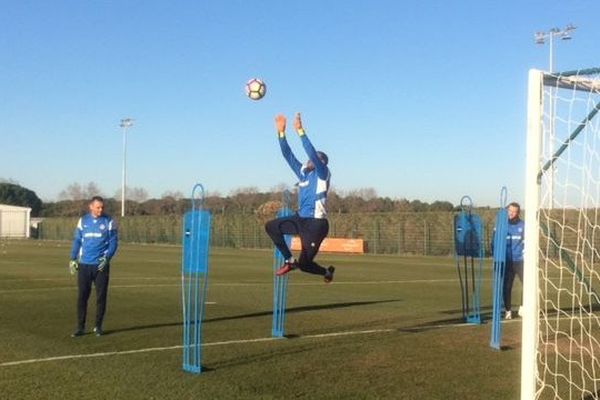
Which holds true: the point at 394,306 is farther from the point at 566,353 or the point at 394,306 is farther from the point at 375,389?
the point at 375,389

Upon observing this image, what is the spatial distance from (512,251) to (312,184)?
22.3 ft

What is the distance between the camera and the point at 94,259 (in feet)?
42.4

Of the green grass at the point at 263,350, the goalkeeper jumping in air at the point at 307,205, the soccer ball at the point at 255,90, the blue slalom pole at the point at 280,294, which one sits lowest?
the green grass at the point at 263,350

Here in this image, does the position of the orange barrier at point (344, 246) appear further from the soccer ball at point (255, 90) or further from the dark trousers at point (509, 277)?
the soccer ball at point (255, 90)

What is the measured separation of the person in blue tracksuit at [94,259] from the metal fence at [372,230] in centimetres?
3067

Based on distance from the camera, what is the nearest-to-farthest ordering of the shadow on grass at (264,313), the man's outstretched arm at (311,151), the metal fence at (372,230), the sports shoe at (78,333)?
the man's outstretched arm at (311,151) → the sports shoe at (78,333) → the shadow on grass at (264,313) → the metal fence at (372,230)

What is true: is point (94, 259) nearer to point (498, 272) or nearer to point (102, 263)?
point (102, 263)

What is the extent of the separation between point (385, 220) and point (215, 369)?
43733mm

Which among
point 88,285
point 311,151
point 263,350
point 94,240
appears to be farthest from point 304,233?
point 88,285

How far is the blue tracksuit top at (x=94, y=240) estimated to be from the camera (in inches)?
509

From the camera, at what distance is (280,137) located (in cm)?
1102

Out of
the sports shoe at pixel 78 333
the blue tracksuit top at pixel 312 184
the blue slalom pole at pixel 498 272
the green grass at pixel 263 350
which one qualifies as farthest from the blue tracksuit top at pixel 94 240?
the blue slalom pole at pixel 498 272

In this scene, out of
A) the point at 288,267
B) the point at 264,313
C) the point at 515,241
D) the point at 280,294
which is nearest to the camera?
the point at 288,267

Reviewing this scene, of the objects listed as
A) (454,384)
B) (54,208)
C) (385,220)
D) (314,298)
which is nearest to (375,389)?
(454,384)
